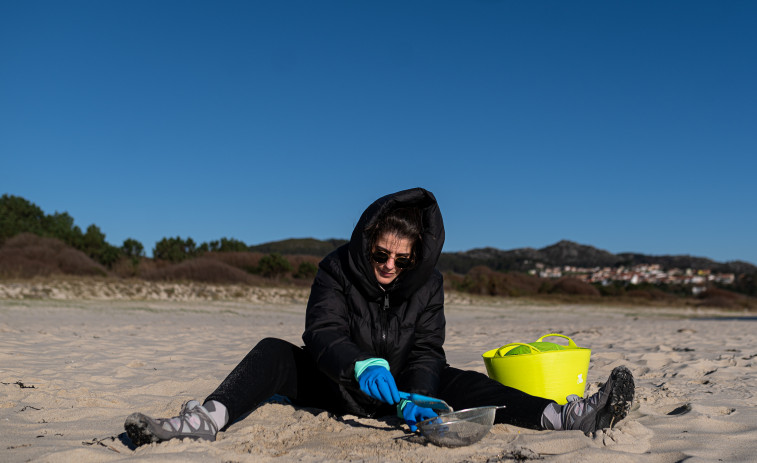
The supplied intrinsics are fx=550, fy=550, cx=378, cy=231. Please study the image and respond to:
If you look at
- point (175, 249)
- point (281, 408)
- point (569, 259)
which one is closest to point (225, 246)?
point (175, 249)

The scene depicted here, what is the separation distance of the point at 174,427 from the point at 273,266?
19.7 meters

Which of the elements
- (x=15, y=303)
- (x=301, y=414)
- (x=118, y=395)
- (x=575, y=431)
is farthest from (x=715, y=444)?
(x=15, y=303)

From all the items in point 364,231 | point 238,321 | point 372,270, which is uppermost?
point 364,231

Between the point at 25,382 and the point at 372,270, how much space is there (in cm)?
238

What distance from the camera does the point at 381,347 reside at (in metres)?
2.70

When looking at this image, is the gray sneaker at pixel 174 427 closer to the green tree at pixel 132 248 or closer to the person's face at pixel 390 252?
the person's face at pixel 390 252

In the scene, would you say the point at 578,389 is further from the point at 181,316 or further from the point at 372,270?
the point at 181,316

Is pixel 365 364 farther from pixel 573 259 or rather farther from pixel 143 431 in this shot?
pixel 573 259

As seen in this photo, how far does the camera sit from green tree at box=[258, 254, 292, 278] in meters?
21.5

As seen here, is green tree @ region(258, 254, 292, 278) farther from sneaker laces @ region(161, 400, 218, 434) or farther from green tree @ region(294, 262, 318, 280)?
sneaker laces @ region(161, 400, 218, 434)

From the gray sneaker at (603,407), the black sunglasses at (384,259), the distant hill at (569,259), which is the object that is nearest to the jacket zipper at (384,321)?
the black sunglasses at (384,259)

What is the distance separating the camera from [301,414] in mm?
2871

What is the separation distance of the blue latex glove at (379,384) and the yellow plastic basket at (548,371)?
827mm

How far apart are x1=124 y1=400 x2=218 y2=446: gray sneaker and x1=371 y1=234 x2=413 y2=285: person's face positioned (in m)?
0.99
